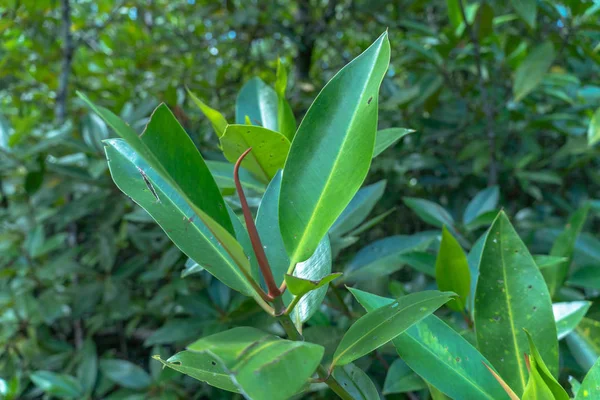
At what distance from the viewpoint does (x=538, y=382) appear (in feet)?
0.90

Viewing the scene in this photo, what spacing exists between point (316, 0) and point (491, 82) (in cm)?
75

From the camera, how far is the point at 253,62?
158 centimetres

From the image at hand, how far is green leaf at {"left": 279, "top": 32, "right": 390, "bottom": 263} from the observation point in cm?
30

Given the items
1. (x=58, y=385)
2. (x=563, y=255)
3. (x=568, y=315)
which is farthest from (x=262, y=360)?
(x=58, y=385)

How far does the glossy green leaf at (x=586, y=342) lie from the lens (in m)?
0.51

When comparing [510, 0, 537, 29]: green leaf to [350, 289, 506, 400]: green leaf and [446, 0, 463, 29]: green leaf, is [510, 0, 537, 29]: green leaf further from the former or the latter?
[350, 289, 506, 400]: green leaf

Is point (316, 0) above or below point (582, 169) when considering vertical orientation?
above

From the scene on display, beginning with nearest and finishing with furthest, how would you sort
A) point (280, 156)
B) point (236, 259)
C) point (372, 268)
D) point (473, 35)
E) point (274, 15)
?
point (236, 259), point (280, 156), point (372, 268), point (473, 35), point (274, 15)

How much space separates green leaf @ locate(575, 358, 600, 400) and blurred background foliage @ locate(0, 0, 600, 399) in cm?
30

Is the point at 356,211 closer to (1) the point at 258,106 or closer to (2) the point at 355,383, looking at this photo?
(1) the point at 258,106

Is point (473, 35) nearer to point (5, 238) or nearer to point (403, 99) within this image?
point (403, 99)

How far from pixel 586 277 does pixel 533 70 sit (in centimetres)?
45

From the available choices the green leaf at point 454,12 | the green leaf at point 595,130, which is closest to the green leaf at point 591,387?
the green leaf at point 595,130

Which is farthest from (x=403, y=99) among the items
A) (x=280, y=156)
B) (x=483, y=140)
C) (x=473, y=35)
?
(x=280, y=156)
